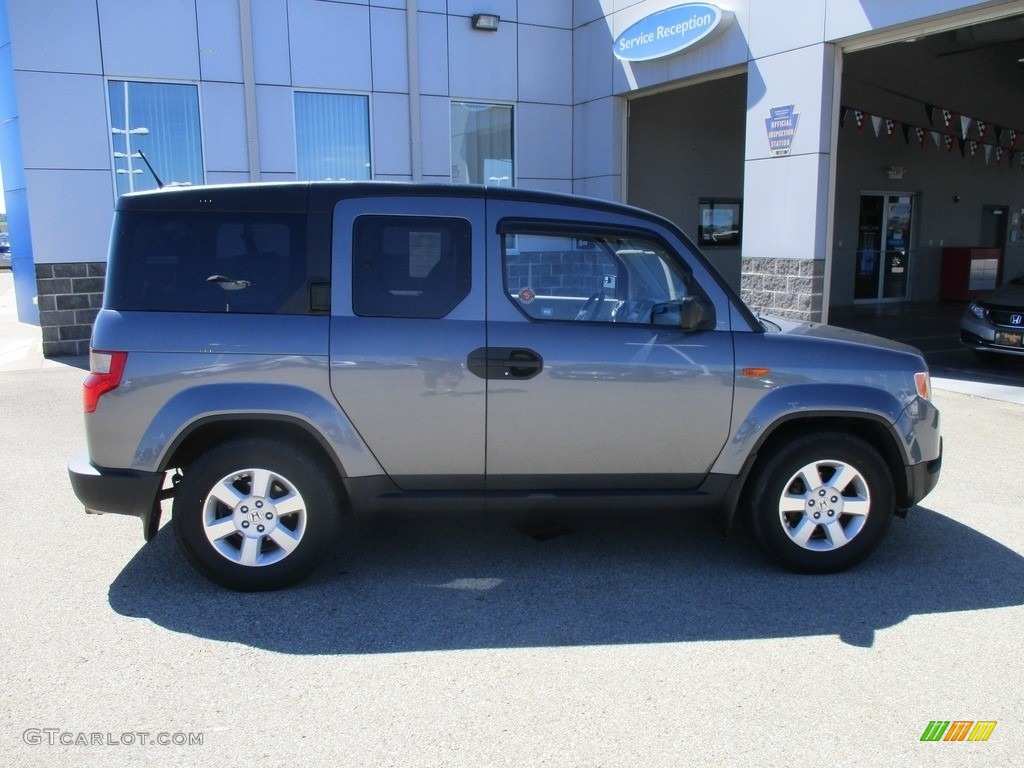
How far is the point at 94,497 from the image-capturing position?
398 centimetres

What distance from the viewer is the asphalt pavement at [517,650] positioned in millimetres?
2924

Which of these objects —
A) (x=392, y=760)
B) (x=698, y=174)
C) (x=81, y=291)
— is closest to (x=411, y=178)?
(x=81, y=291)

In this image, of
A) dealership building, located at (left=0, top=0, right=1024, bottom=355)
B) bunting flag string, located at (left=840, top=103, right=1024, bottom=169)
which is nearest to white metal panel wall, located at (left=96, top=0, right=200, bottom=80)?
dealership building, located at (left=0, top=0, right=1024, bottom=355)

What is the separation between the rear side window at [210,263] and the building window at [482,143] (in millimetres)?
9812

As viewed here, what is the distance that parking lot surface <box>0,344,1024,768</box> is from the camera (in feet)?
9.60

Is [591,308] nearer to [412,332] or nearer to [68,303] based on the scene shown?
[412,332]

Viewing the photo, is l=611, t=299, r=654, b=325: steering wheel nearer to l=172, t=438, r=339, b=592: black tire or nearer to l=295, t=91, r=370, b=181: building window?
l=172, t=438, r=339, b=592: black tire

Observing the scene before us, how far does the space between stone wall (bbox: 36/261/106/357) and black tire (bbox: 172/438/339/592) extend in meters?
8.71

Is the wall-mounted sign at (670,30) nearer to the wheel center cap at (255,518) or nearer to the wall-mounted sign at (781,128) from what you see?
the wall-mounted sign at (781,128)

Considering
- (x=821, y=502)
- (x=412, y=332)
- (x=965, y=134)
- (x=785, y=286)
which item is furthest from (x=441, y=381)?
(x=965, y=134)

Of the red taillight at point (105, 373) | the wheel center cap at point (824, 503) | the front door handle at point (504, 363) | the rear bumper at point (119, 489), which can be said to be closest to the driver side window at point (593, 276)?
the front door handle at point (504, 363)

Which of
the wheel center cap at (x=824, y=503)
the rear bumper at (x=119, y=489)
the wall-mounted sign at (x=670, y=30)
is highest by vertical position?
the wall-mounted sign at (x=670, y=30)

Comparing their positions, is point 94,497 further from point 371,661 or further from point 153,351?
point 371,661

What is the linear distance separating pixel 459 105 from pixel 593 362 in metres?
10.6
